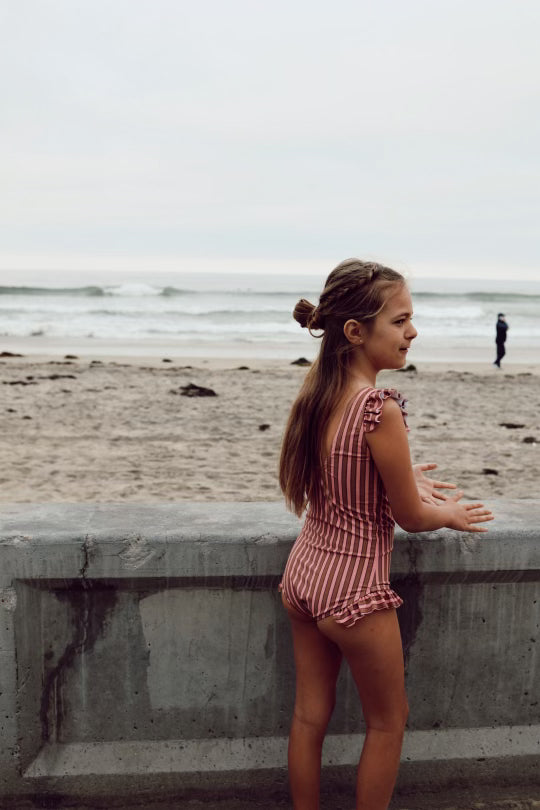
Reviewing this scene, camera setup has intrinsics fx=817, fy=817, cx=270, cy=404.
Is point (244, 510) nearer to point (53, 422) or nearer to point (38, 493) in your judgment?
point (38, 493)

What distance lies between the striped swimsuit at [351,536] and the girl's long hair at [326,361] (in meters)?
0.07

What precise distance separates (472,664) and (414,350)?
2351cm

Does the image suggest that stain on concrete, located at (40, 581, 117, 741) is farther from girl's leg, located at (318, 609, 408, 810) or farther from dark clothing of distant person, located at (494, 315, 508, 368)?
dark clothing of distant person, located at (494, 315, 508, 368)

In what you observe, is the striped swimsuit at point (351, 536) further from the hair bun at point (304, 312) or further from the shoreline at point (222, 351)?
the shoreline at point (222, 351)

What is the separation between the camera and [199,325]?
32.8 m

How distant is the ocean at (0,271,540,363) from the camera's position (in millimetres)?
24312

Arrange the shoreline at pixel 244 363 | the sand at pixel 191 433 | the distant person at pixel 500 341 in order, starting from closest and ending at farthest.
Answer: the sand at pixel 191 433
the shoreline at pixel 244 363
the distant person at pixel 500 341

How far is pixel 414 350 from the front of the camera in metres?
25.4

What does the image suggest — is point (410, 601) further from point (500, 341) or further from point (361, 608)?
point (500, 341)

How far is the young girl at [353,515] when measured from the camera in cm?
194

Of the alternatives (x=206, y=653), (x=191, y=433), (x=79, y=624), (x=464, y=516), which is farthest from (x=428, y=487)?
(x=191, y=433)

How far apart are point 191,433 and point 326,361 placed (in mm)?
6966

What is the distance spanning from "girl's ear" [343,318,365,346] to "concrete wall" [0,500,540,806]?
0.58m

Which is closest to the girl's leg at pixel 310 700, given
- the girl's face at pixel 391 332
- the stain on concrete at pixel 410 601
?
the stain on concrete at pixel 410 601
